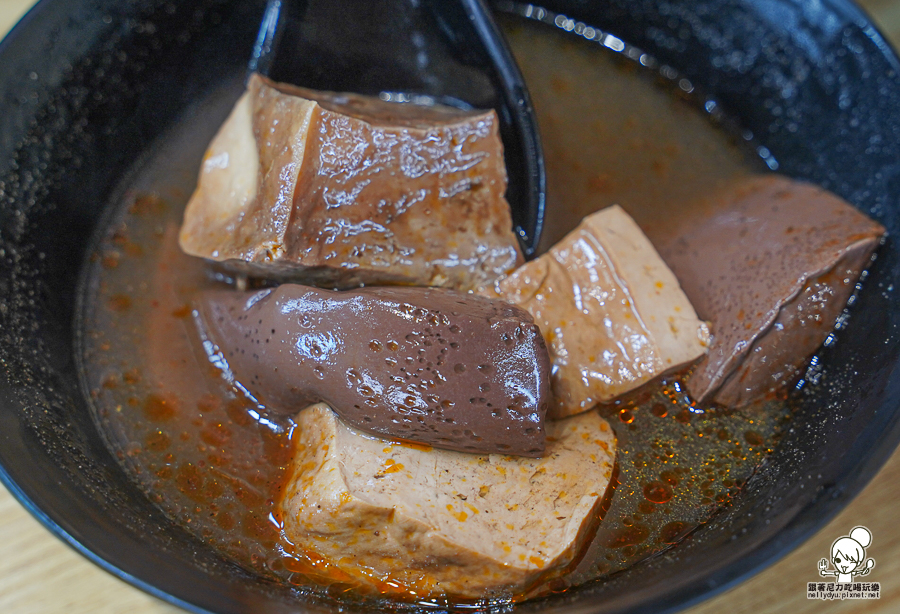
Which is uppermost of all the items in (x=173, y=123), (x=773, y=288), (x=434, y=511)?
(x=773, y=288)

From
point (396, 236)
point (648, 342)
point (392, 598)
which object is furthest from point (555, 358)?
point (392, 598)

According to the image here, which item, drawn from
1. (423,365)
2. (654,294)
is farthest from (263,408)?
(654,294)

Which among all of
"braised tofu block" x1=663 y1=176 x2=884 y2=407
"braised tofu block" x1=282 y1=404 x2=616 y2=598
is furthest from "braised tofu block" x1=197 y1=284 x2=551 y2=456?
"braised tofu block" x1=663 y1=176 x2=884 y2=407

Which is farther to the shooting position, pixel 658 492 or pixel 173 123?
pixel 173 123

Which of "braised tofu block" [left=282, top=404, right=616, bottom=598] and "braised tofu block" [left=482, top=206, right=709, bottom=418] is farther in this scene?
"braised tofu block" [left=482, top=206, right=709, bottom=418]

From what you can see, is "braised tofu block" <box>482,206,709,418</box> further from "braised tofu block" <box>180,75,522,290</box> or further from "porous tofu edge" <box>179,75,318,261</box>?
"porous tofu edge" <box>179,75,318,261</box>

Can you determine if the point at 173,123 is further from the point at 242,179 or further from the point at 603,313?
the point at 603,313

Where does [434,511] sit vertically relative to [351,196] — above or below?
below
